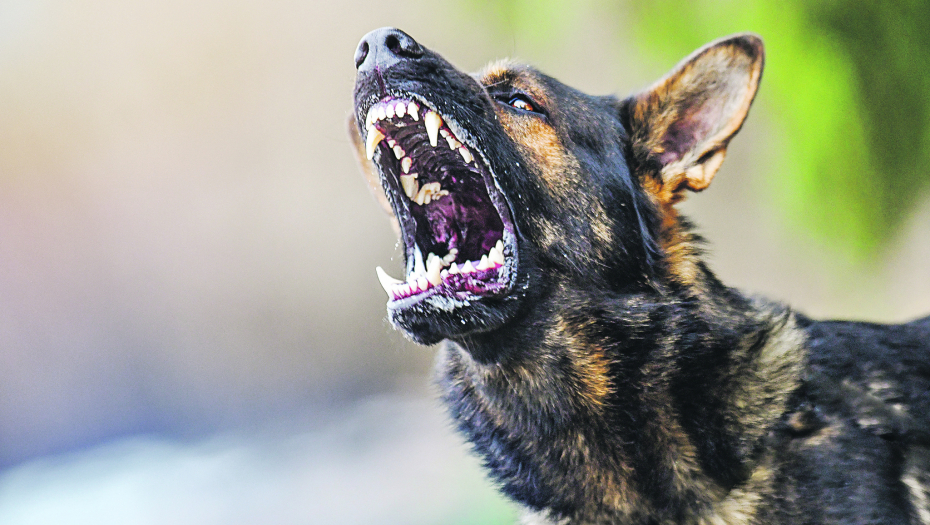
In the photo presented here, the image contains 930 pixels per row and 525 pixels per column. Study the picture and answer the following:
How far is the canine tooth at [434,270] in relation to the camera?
201cm

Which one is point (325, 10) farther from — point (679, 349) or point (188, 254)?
point (679, 349)

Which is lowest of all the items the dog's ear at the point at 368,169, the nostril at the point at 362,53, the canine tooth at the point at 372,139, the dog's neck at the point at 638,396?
the dog's neck at the point at 638,396

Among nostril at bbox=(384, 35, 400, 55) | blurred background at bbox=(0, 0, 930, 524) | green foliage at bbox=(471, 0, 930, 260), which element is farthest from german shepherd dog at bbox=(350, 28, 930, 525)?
green foliage at bbox=(471, 0, 930, 260)

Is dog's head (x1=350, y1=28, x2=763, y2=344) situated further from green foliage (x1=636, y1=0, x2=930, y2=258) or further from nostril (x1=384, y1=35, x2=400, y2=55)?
green foliage (x1=636, y1=0, x2=930, y2=258)

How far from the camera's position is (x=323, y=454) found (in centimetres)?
548

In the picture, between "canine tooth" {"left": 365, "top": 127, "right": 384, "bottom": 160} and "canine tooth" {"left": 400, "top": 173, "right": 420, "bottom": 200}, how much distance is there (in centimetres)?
25

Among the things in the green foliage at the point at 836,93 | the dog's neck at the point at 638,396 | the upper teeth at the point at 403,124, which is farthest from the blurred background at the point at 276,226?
the upper teeth at the point at 403,124

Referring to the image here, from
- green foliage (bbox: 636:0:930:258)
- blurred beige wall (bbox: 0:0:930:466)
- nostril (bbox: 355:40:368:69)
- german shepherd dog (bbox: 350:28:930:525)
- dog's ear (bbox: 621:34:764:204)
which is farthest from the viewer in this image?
blurred beige wall (bbox: 0:0:930:466)

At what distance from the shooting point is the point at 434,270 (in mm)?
2078

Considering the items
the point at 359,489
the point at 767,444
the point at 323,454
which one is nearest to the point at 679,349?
the point at 767,444

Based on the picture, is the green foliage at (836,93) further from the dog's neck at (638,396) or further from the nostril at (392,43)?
the nostril at (392,43)

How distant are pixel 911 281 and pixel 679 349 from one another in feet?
16.8

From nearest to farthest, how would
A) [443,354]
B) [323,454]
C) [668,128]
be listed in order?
[668,128] → [443,354] → [323,454]

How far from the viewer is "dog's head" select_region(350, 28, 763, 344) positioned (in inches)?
77.1
